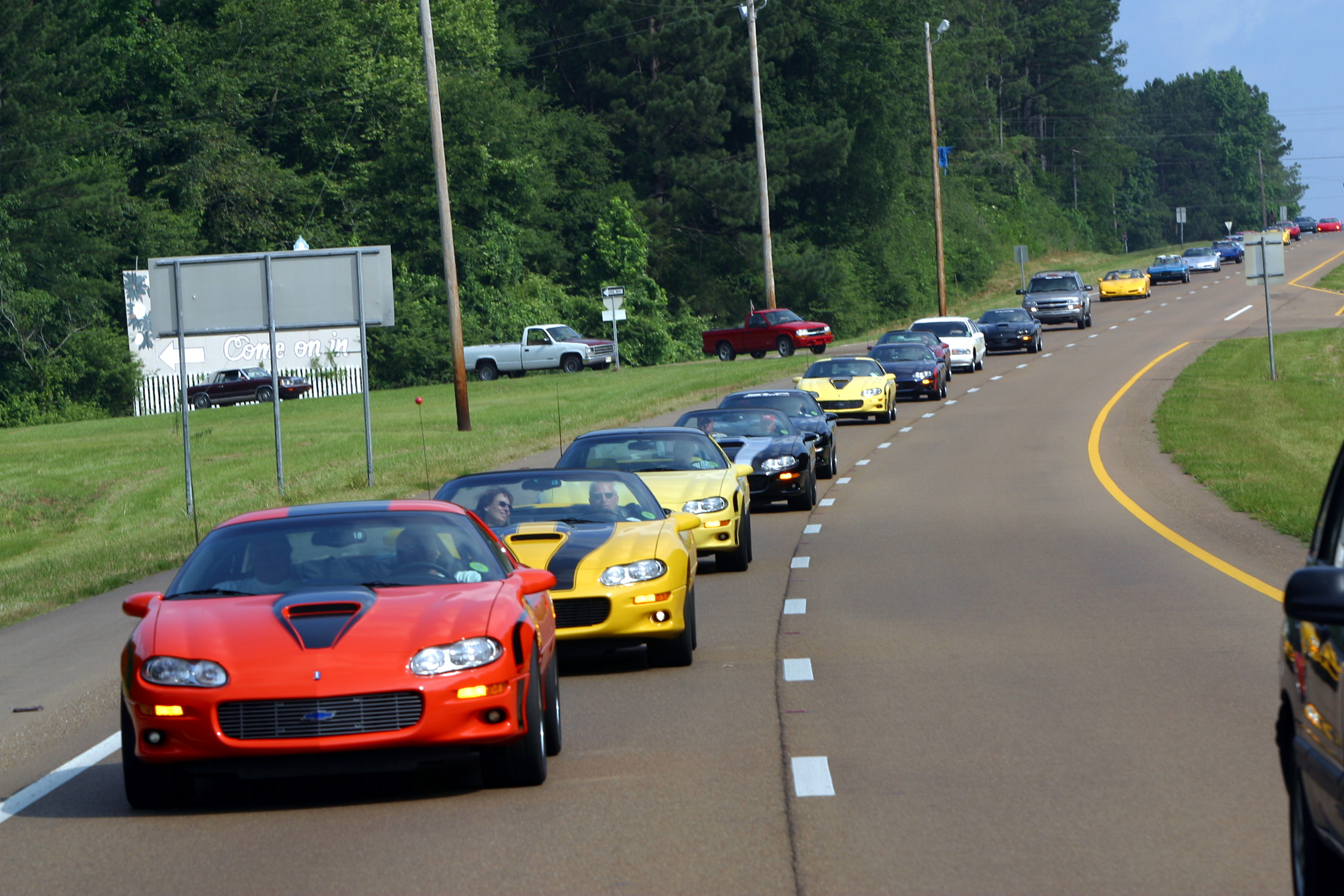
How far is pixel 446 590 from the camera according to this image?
24.8 feet

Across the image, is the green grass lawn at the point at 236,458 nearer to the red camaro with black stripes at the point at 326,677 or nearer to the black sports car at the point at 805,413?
the black sports car at the point at 805,413

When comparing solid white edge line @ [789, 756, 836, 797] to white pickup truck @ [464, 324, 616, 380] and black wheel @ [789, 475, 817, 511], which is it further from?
white pickup truck @ [464, 324, 616, 380]

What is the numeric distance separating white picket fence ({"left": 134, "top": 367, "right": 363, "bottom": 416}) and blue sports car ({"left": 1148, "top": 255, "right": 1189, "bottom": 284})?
4451cm

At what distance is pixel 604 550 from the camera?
10719mm

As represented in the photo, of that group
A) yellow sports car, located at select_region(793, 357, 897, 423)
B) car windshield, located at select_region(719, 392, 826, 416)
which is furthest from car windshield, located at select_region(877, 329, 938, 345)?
car windshield, located at select_region(719, 392, 826, 416)

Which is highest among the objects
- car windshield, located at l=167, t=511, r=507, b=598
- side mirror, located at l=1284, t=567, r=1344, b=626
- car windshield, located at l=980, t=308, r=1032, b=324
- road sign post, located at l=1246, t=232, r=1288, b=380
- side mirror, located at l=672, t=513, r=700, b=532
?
road sign post, located at l=1246, t=232, r=1288, b=380

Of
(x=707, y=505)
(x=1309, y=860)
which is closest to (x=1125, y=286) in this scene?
(x=707, y=505)

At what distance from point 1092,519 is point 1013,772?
12.2 meters

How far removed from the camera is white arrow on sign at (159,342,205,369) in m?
59.7

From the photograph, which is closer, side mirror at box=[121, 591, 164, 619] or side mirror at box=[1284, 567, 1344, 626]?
side mirror at box=[1284, 567, 1344, 626]

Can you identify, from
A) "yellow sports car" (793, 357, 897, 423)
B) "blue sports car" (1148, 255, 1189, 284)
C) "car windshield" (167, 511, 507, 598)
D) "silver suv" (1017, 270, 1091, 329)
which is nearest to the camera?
"car windshield" (167, 511, 507, 598)

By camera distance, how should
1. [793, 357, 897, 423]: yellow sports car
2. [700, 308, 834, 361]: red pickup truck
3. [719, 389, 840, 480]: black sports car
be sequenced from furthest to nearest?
1. [700, 308, 834, 361]: red pickup truck
2. [793, 357, 897, 423]: yellow sports car
3. [719, 389, 840, 480]: black sports car

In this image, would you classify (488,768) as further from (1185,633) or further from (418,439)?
(418,439)

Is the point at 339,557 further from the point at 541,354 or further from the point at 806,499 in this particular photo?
the point at 541,354
